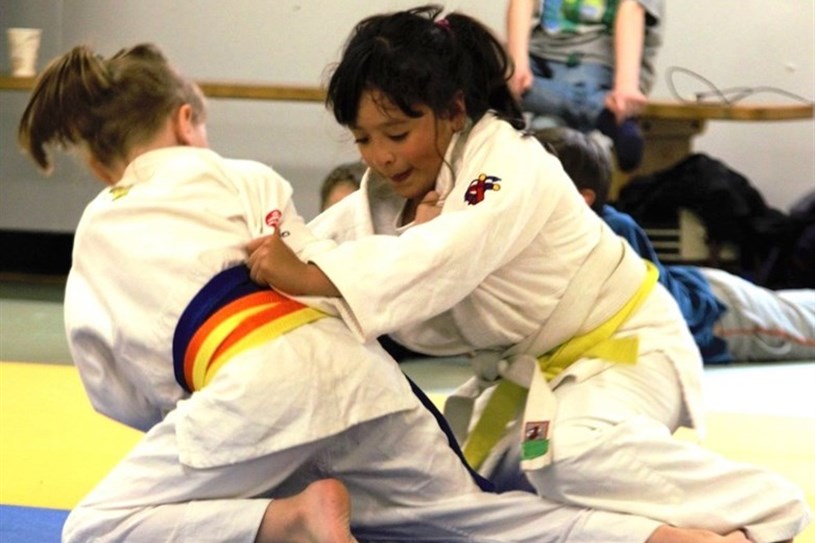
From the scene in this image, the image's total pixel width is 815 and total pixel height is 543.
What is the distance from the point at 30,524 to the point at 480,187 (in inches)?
37.0

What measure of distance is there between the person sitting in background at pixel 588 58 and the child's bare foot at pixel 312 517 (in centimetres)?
273

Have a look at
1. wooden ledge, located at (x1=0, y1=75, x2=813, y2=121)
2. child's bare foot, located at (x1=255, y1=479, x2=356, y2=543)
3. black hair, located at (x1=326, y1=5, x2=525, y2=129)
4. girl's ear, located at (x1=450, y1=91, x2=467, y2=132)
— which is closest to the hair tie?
black hair, located at (x1=326, y1=5, x2=525, y2=129)

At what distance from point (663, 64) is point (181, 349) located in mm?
4206

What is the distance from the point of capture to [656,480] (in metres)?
1.82

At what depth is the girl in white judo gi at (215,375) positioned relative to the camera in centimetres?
173

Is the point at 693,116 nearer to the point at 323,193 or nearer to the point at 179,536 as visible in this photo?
the point at 323,193

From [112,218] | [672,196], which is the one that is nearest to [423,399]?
[112,218]

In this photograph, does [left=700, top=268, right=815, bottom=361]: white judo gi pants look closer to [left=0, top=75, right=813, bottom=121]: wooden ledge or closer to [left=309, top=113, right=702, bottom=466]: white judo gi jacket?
[left=0, top=75, right=813, bottom=121]: wooden ledge

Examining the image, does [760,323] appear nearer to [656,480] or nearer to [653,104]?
[653,104]

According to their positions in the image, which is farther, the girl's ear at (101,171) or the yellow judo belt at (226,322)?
the girl's ear at (101,171)

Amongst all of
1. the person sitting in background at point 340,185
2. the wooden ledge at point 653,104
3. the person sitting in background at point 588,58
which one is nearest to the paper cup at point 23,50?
the wooden ledge at point 653,104

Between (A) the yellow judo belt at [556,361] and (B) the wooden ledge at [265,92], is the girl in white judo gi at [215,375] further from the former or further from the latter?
(B) the wooden ledge at [265,92]

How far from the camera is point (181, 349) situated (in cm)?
180

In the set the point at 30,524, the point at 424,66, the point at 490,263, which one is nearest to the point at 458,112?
the point at 424,66
